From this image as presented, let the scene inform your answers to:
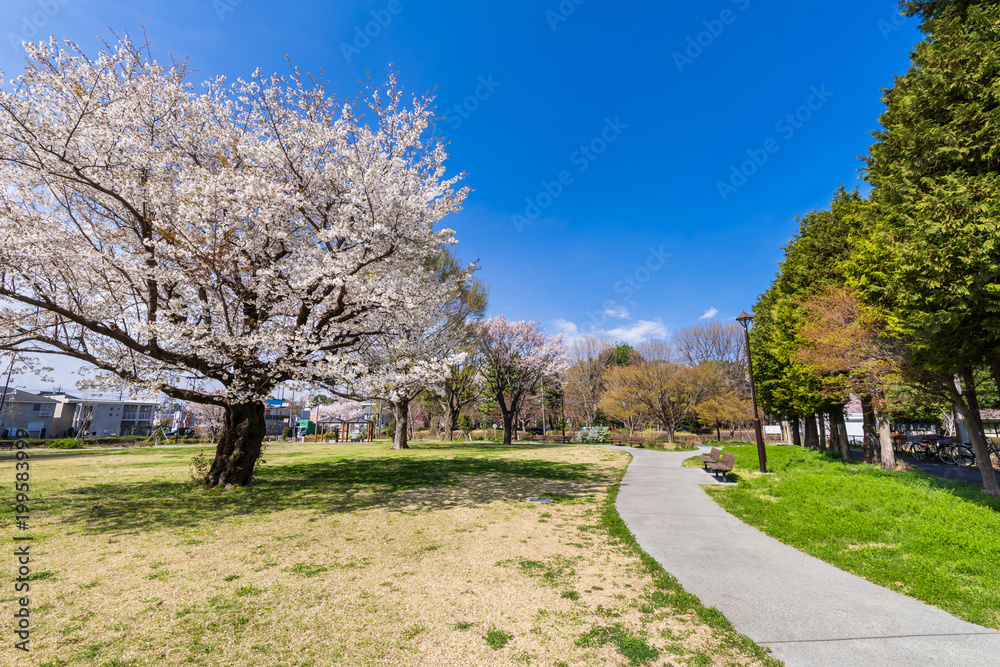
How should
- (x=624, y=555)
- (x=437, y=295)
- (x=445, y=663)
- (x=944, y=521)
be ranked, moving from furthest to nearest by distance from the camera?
(x=437, y=295), (x=944, y=521), (x=624, y=555), (x=445, y=663)

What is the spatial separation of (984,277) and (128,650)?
12359mm

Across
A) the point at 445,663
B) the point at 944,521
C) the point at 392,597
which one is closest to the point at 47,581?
the point at 392,597

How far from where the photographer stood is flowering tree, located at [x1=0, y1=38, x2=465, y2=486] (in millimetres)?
7863

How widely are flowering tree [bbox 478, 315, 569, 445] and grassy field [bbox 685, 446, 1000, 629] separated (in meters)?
21.3

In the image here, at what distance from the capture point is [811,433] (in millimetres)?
26203

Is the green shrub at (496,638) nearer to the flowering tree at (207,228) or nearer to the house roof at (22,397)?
the flowering tree at (207,228)

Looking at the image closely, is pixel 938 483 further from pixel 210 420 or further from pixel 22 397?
pixel 22 397

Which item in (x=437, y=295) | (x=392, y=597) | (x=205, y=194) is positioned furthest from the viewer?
(x=437, y=295)

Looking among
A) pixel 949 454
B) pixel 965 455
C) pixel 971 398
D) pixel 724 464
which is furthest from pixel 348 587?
pixel 949 454

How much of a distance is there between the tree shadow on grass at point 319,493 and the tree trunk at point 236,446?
0.45 meters

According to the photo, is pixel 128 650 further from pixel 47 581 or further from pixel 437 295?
pixel 437 295

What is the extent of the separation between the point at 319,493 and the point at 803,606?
378 inches

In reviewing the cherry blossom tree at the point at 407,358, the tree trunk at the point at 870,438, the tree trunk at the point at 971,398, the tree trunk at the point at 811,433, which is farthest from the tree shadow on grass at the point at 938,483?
the cherry blossom tree at the point at 407,358

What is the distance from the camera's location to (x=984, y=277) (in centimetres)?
699
